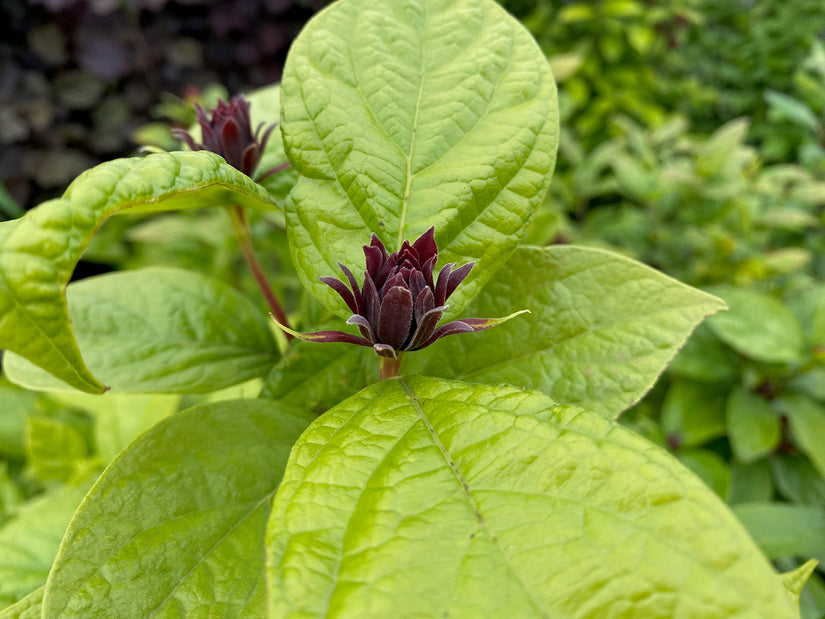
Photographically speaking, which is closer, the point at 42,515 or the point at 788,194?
the point at 42,515

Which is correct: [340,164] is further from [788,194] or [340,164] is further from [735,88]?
[735,88]

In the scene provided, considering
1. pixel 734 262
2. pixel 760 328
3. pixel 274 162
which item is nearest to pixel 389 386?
pixel 274 162

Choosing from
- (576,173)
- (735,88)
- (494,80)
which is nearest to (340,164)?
(494,80)

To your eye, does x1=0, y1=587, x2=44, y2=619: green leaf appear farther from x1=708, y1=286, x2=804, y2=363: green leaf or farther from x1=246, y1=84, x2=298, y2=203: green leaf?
x1=708, y1=286, x2=804, y2=363: green leaf

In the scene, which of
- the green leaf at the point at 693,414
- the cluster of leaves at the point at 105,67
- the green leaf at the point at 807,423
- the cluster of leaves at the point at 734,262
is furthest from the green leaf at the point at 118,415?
the cluster of leaves at the point at 105,67

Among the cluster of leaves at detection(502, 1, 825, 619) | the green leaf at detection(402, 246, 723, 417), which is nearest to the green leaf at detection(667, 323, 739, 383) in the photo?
the cluster of leaves at detection(502, 1, 825, 619)

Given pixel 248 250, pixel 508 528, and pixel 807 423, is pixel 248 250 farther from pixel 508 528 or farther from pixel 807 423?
pixel 807 423
